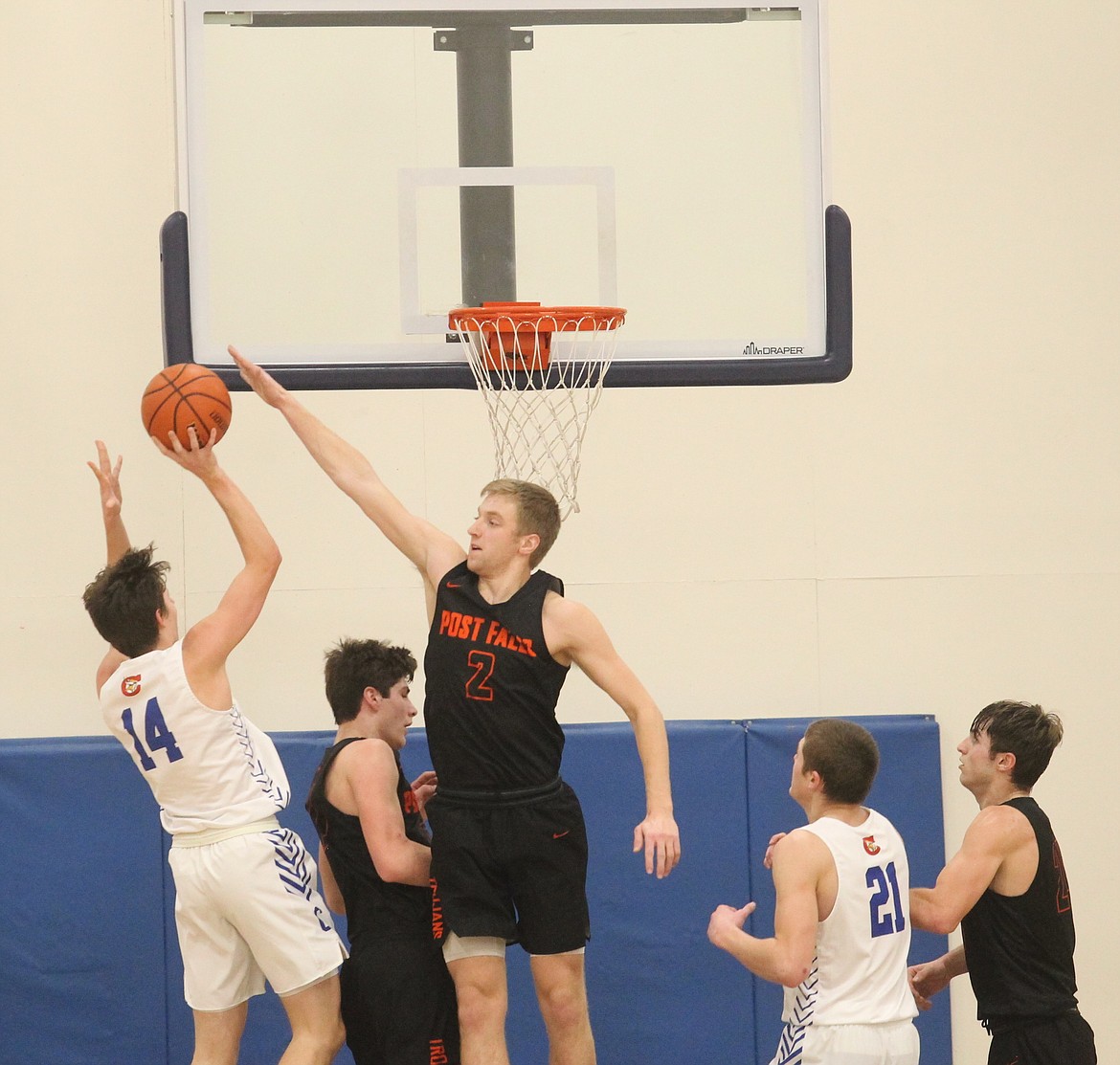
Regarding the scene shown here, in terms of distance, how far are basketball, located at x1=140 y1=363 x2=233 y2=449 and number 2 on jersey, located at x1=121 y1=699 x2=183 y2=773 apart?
0.72 m

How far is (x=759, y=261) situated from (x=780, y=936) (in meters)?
2.46

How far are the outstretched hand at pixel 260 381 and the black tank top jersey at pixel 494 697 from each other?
0.85 metres

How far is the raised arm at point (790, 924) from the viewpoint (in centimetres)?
304

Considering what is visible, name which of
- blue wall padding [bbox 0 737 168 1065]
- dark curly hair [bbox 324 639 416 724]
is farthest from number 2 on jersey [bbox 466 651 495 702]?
blue wall padding [bbox 0 737 168 1065]

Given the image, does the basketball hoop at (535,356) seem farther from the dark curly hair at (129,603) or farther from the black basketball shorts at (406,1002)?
the black basketball shorts at (406,1002)

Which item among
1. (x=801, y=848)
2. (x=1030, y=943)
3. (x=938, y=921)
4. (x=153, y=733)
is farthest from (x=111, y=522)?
(x=1030, y=943)

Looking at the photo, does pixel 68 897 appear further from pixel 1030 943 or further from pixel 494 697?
pixel 1030 943

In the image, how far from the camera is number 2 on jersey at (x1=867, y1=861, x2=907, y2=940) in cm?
313

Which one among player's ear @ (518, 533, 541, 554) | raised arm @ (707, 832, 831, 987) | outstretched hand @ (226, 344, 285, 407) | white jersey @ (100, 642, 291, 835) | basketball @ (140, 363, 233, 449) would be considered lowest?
raised arm @ (707, 832, 831, 987)

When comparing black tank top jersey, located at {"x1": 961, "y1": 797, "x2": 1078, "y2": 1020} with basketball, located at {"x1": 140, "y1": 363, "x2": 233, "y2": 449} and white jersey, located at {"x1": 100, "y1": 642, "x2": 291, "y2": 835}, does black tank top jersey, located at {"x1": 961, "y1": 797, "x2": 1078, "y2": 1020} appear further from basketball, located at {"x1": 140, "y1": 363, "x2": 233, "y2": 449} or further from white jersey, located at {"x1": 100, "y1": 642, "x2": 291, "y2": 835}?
basketball, located at {"x1": 140, "y1": 363, "x2": 233, "y2": 449}

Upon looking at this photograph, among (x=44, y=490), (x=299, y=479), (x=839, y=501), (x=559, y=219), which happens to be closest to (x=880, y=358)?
(x=839, y=501)

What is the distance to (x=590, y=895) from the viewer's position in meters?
5.25

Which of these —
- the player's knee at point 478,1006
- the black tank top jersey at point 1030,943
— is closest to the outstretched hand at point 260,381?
the player's knee at point 478,1006

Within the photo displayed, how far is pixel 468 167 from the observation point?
181 inches
